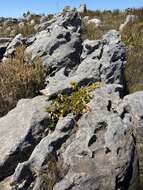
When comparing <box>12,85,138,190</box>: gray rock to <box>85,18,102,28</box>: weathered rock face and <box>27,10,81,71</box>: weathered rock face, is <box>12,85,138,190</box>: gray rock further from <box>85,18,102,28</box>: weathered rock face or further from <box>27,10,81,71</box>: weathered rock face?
<box>85,18,102,28</box>: weathered rock face

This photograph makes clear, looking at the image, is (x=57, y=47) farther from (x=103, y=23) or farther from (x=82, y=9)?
(x=82, y=9)

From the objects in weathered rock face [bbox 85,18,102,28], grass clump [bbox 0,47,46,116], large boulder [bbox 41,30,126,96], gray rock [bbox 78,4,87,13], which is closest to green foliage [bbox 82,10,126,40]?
weathered rock face [bbox 85,18,102,28]

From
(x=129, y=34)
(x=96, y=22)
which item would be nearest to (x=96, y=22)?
(x=96, y=22)

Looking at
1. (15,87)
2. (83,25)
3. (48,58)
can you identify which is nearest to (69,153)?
(15,87)

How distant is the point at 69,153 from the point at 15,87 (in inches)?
200

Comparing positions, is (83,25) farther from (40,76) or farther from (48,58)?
(40,76)

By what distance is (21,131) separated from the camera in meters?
13.4

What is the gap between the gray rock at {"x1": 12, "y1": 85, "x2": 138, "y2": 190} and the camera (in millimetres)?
11062

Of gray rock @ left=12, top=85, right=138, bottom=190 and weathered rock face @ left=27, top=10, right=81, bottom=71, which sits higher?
weathered rock face @ left=27, top=10, right=81, bottom=71

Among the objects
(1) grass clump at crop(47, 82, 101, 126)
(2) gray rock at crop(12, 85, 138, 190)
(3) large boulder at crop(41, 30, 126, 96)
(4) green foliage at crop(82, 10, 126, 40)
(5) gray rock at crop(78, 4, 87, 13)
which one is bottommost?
(2) gray rock at crop(12, 85, 138, 190)

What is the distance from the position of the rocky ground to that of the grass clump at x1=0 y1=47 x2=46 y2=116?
514 mm

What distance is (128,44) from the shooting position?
67.8 feet

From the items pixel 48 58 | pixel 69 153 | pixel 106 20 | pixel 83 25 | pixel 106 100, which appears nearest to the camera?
pixel 69 153

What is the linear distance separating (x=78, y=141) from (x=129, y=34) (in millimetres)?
11384
